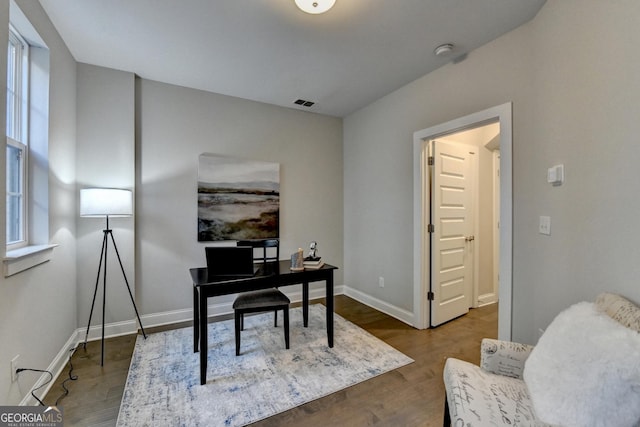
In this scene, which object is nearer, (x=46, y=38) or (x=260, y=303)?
(x=46, y=38)

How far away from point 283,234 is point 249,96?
176 centimetres

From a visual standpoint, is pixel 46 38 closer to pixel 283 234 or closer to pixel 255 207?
pixel 255 207

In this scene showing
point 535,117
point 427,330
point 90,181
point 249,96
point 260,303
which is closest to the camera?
point 535,117

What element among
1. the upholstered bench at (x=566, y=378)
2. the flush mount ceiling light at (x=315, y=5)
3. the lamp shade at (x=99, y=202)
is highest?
the flush mount ceiling light at (x=315, y=5)

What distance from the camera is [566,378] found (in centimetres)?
95

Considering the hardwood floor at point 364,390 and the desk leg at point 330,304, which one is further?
the desk leg at point 330,304

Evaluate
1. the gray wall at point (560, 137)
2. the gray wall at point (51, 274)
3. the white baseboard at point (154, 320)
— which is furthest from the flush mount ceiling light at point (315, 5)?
the white baseboard at point (154, 320)

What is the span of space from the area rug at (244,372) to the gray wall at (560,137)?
1.05 m

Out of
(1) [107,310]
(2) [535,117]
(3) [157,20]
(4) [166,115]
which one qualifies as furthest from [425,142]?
(1) [107,310]

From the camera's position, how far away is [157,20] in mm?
1985

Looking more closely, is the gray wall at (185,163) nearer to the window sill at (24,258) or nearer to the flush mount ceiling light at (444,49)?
the window sill at (24,258)

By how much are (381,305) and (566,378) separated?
2.49m

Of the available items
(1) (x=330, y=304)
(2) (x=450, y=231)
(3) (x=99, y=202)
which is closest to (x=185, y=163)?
(3) (x=99, y=202)

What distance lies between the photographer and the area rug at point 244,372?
5.51 ft
